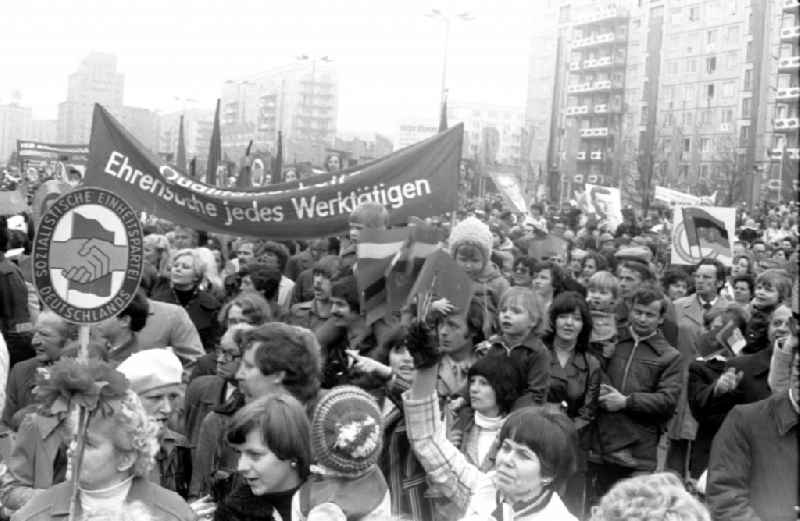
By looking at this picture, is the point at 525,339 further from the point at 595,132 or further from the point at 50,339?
the point at 595,132

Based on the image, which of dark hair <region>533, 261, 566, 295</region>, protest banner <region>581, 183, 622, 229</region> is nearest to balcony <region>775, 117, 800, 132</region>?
dark hair <region>533, 261, 566, 295</region>

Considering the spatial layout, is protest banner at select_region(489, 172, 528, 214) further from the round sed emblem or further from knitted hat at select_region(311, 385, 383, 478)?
knitted hat at select_region(311, 385, 383, 478)

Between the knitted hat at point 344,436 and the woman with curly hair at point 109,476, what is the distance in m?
0.55

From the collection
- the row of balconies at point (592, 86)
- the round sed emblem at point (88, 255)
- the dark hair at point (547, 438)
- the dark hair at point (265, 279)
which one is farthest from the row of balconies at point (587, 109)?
the dark hair at point (547, 438)

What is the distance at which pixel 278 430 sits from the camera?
4430mm

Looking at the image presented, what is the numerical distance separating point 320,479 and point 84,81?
10713 centimetres

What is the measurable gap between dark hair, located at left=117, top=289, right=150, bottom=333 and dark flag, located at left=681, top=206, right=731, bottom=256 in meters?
8.18

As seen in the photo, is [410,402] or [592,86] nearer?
[410,402]

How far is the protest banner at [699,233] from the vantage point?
13.6 meters

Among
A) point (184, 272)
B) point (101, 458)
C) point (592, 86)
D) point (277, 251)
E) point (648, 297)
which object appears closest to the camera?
point (101, 458)

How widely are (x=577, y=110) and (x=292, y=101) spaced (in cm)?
4823

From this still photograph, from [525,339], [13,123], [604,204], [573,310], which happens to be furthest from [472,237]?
[13,123]

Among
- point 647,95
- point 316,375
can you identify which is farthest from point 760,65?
point 316,375

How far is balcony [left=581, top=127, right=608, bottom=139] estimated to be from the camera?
311ft
